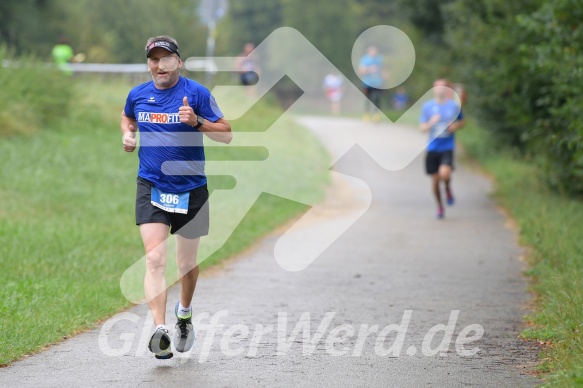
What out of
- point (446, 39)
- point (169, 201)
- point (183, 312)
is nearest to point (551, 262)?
point (183, 312)

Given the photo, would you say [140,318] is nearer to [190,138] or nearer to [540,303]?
[190,138]

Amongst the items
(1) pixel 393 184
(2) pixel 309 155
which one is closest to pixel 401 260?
(1) pixel 393 184

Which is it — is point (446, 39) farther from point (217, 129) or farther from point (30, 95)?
point (217, 129)

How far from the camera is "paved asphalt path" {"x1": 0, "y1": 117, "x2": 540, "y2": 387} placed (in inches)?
262

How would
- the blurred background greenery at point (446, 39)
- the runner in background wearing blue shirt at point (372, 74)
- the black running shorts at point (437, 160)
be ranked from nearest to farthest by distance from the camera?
the blurred background greenery at point (446, 39) → the black running shorts at point (437, 160) → the runner in background wearing blue shirt at point (372, 74)

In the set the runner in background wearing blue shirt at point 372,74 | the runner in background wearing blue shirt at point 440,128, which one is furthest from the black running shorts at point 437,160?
the runner in background wearing blue shirt at point 372,74

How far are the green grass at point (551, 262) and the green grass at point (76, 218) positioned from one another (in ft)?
11.3

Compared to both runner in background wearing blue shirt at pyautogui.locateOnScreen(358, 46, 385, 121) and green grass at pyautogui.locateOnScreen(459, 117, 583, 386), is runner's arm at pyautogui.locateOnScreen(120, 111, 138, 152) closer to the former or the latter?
green grass at pyautogui.locateOnScreen(459, 117, 583, 386)

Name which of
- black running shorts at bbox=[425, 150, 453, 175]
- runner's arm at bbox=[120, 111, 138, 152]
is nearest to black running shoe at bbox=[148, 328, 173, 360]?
runner's arm at bbox=[120, 111, 138, 152]

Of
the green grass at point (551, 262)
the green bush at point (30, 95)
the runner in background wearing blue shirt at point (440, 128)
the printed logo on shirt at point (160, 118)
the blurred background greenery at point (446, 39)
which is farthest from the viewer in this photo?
the green bush at point (30, 95)

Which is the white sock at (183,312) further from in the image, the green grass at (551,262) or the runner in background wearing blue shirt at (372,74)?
the runner in background wearing blue shirt at (372,74)

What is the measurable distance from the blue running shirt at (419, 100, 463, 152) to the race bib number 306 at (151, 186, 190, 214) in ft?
31.7

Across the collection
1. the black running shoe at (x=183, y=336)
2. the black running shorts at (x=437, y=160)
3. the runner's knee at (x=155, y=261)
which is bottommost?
the black running shoe at (x=183, y=336)

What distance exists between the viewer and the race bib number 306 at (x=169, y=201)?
718cm
